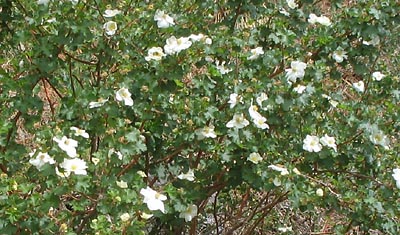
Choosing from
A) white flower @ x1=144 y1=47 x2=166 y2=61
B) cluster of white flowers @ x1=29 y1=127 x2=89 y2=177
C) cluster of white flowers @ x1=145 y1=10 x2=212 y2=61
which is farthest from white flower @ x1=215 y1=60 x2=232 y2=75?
cluster of white flowers @ x1=29 y1=127 x2=89 y2=177

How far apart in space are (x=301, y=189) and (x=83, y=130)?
0.65 m

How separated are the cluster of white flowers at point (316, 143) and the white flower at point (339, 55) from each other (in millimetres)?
266

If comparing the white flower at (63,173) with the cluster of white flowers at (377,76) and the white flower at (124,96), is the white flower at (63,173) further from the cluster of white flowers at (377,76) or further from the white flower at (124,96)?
the cluster of white flowers at (377,76)

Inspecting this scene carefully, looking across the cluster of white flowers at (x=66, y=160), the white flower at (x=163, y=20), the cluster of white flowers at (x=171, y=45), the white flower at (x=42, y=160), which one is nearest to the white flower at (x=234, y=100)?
the cluster of white flowers at (x=171, y=45)

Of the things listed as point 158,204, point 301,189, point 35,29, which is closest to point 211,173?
point 301,189

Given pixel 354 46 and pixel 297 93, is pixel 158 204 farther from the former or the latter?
pixel 354 46

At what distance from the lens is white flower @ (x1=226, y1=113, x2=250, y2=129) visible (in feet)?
7.07

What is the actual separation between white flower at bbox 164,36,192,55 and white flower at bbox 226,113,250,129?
24cm

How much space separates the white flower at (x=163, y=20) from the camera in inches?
86.8

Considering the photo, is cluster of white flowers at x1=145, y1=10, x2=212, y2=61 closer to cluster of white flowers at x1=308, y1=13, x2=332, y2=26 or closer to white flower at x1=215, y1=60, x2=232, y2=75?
white flower at x1=215, y1=60, x2=232, y2=75

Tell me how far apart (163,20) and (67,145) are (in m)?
0.55

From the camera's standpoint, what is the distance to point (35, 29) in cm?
232

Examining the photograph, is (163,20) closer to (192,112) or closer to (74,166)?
(192,112)

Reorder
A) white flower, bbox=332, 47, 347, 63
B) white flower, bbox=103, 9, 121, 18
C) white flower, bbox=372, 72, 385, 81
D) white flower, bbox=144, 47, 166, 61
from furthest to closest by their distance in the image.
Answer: white flower, bbox=372, 72, 385, 81
white flower, bbox=332, 47, 347, 63
white flower, bbox=103, 9, 121, 18
white flower, bbox=144, 47, 166, 61
